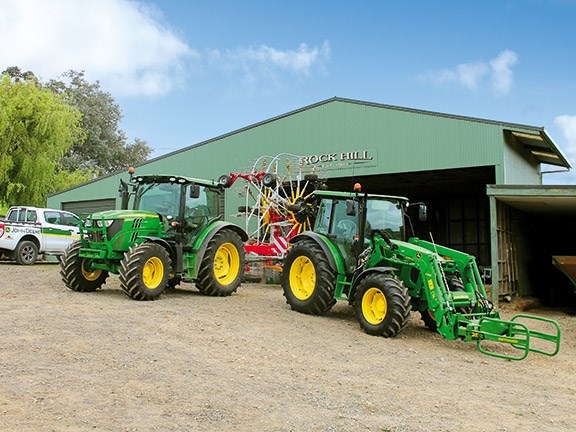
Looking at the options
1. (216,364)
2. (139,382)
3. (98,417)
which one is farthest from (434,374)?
(98,417)

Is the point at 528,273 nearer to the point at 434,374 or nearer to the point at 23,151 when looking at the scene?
the point at 434,374

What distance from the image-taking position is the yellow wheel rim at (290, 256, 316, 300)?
9.95m

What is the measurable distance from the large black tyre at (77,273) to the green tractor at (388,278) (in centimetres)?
368

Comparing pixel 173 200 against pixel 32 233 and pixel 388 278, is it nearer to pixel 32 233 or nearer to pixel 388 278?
pixel 388 278

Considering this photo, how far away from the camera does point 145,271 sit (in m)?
9.70

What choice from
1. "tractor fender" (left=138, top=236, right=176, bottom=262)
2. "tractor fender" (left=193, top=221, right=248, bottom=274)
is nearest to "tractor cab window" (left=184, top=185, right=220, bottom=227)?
"tractor fender" (left=193, top=221, right=248, bottom=274)

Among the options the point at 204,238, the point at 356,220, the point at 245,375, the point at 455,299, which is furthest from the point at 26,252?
the point at 455,299

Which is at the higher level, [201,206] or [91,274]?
[201,206]

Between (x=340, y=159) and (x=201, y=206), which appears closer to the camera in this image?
(x=201, y=206)

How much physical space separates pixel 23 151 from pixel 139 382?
23.2 m

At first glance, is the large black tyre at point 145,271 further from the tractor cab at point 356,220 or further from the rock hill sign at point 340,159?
the rock hill sign at point 340,159

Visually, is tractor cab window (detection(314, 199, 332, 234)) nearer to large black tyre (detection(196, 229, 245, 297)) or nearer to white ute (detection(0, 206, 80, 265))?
large black tyre (detection(196, 229, 245, 297))

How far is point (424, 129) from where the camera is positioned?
16359 millimetres

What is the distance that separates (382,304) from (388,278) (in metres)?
0.47
